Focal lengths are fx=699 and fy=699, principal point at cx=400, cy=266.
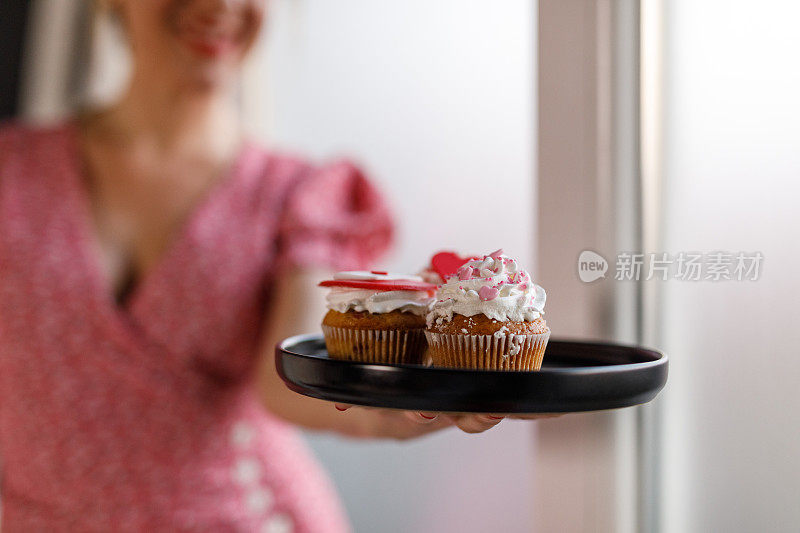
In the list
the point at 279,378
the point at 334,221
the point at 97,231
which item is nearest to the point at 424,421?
the point at 279,378

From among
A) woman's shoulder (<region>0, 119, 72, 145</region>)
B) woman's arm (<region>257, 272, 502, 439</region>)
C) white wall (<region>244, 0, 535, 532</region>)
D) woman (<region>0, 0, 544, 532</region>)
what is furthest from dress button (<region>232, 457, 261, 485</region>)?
woman's shoulder (<region>0, 119, 72, 145</region>)

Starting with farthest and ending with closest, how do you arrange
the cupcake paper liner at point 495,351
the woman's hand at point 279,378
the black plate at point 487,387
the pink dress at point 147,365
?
the pink dress at point 147,365 → the woman's hand at point 279,378 → the cupcake paper liner at point 495,351 → the black plate at point 487,387

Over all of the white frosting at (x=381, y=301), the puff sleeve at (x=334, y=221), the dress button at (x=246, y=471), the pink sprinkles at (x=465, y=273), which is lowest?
the dress button at (x=246, y=471)

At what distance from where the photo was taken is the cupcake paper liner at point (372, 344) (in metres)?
0.58

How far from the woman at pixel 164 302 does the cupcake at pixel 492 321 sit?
368 mm

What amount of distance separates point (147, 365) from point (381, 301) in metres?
0.50

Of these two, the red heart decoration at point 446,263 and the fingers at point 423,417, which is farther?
the red heart decoration at point 446,263

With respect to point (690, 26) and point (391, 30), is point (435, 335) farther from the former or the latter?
point (391, 30)

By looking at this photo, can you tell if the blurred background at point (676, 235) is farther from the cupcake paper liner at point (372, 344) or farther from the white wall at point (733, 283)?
the cupcake paper liner at point (372, 344)

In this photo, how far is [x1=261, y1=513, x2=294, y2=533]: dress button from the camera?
3.22 feet

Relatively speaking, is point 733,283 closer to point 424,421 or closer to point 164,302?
point 424,421

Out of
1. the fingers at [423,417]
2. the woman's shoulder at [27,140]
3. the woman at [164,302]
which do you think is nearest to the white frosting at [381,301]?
the fingers at [423,417]

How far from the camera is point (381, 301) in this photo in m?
0.58

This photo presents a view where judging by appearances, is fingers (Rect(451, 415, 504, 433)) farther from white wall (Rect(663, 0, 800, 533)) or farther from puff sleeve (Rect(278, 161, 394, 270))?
puff sleeve (Rect(278, 161, 394, 270))
